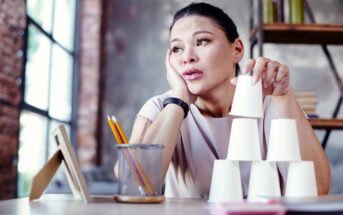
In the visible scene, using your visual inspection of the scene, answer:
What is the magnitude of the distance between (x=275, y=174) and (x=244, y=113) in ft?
0.40

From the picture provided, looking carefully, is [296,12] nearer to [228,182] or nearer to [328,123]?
[328,123]

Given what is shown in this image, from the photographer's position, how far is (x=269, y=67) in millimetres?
1088

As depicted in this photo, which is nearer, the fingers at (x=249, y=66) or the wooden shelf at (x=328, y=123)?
the fingers at (x=249, y=66)

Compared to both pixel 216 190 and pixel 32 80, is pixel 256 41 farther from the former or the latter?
pixel 216 190

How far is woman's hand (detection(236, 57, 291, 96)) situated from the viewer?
105cm

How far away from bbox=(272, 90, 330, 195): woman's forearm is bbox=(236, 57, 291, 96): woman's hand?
3cm

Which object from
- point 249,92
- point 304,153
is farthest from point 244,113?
point 304,153

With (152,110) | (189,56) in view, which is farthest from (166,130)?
(189,56)

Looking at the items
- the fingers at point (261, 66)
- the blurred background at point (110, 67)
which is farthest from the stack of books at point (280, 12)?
the fingers at point (261, 66)

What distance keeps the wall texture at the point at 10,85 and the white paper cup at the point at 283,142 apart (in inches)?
66.9

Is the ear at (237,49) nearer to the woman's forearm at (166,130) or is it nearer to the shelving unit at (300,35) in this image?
the woman's forearm at (166,130)

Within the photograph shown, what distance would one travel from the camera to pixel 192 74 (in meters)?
1.33

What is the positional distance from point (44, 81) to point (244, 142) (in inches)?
94.9

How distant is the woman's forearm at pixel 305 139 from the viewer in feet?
3.88
